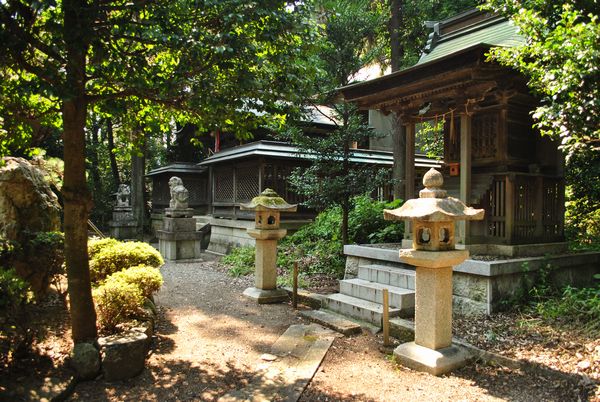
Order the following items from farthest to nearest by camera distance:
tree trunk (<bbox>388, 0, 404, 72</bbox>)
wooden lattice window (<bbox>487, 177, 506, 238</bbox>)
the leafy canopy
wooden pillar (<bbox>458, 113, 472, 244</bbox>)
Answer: tree trunk (<bbox>388, 0, 404, 72</bbox>)
wooden lattice window (<bbox>487, 177, 506, 238</bbox>)
wooden pillar (<bbox>458, 113, 472, 244</bbox>)
the leafy canopy

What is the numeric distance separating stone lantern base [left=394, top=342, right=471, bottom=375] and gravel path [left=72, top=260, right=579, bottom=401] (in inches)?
3.9

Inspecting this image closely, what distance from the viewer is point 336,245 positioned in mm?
11102

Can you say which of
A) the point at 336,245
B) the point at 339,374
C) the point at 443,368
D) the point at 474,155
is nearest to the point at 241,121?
the point at 339,374

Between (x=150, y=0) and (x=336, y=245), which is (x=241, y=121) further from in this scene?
(x=336, y=245)

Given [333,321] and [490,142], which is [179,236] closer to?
[333,321]

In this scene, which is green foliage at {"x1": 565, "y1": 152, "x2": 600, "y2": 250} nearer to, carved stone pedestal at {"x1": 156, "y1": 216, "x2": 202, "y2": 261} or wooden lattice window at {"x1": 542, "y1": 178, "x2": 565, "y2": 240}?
wooden lattice window at {"x1": 542, "y1": 178, "x2": 565, "y2": 240}

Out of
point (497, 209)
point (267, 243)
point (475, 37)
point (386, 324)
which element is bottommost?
point (386, 324)

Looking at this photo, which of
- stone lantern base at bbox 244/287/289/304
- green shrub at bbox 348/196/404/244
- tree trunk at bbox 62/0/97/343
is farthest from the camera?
green shrub at bbox 348/196/404/244

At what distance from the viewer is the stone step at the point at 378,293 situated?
6.81 meters

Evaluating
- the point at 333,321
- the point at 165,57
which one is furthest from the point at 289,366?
the point at 165,57

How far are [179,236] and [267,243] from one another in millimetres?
6628

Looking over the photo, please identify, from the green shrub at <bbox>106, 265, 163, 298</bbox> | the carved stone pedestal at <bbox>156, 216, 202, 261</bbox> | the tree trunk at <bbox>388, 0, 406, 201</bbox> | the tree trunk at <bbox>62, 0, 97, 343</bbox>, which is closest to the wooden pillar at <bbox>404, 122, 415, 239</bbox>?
the tree trunk at <bbox>388, 0, 406, 201</bbox>

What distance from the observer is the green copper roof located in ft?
26.4

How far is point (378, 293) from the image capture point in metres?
7.24
